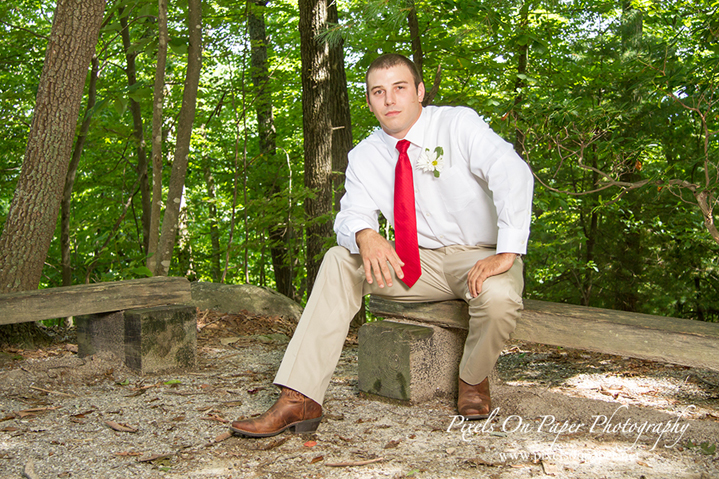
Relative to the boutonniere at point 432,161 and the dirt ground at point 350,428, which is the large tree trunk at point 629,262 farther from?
the boutonniere at point 432,161

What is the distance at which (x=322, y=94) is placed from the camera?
590 cm

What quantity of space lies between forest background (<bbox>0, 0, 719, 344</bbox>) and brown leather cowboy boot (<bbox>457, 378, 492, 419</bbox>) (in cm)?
132

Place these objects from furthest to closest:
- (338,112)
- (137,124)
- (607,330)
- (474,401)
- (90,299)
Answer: (137,124) < (338,112) < (90,299) < (474,401) < (607,330)

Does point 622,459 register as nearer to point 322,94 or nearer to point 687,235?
point 322,94

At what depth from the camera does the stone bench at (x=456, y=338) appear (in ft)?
7.66

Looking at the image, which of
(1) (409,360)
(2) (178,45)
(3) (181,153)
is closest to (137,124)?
(2) (178,45)

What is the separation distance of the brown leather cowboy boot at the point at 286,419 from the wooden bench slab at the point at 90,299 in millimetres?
1345

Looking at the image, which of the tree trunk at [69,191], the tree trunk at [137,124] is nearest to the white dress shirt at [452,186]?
the tree trunk at [69,191]

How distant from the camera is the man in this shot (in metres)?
2.49

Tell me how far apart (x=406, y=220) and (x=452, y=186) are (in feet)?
0.88

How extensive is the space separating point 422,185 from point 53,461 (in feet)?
6.20

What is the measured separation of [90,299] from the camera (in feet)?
10.8

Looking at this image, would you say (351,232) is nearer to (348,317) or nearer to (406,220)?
(406,220)

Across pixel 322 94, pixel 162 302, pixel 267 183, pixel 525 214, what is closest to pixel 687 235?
pixel 322 94
